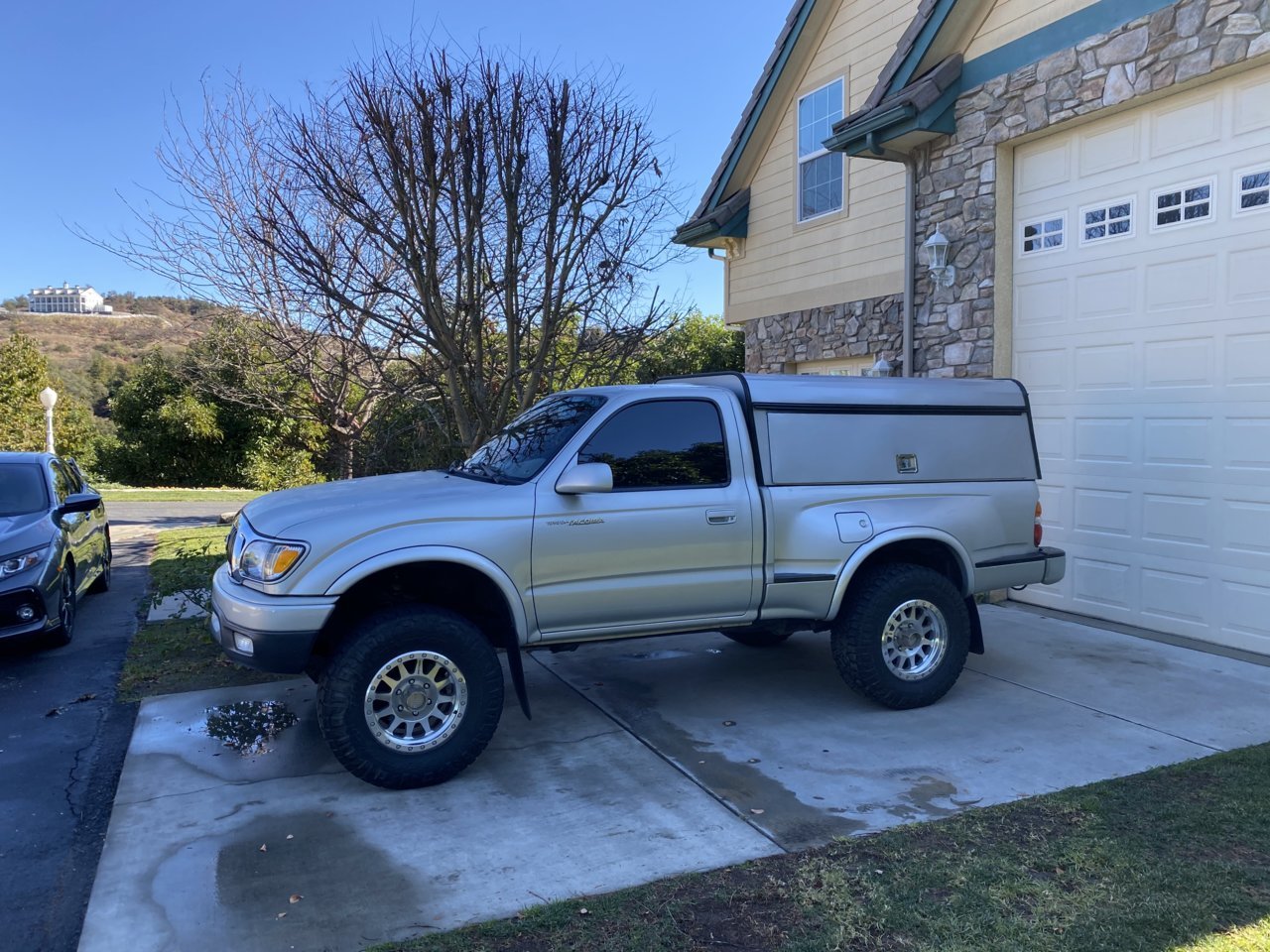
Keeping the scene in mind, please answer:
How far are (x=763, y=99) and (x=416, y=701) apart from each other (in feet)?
29.9

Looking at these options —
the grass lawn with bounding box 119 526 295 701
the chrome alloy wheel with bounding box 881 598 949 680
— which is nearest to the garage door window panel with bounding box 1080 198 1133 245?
the chrome alloy wheel with bounding box 881 598 949 680

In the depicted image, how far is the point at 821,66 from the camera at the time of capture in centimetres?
1079

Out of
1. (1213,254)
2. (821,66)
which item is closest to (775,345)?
(821,66)

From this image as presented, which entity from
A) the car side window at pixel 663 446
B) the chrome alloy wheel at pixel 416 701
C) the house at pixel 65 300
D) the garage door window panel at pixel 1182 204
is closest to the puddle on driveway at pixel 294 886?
the chrome alloy wheel at pixel 416 701

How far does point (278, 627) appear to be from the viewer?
436 cm

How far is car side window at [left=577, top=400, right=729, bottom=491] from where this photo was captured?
16.8 feet

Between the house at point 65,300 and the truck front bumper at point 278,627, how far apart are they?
68.9 m

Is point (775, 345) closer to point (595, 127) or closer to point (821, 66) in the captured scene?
point (821, 66)

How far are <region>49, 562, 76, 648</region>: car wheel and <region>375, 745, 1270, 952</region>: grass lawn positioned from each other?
5.36 metres

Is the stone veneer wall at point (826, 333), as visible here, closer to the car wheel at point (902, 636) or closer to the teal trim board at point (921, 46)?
the teal trim board at point (921, 46)

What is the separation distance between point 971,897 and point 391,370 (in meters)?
8.83

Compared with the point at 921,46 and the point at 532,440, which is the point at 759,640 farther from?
the point at 921,46

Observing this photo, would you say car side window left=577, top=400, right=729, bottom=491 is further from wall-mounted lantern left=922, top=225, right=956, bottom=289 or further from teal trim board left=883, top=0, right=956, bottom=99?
teal trim board left=883, top=0, right=956, bottom=99

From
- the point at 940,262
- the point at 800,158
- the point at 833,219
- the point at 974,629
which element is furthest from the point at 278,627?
the point at 800,158
